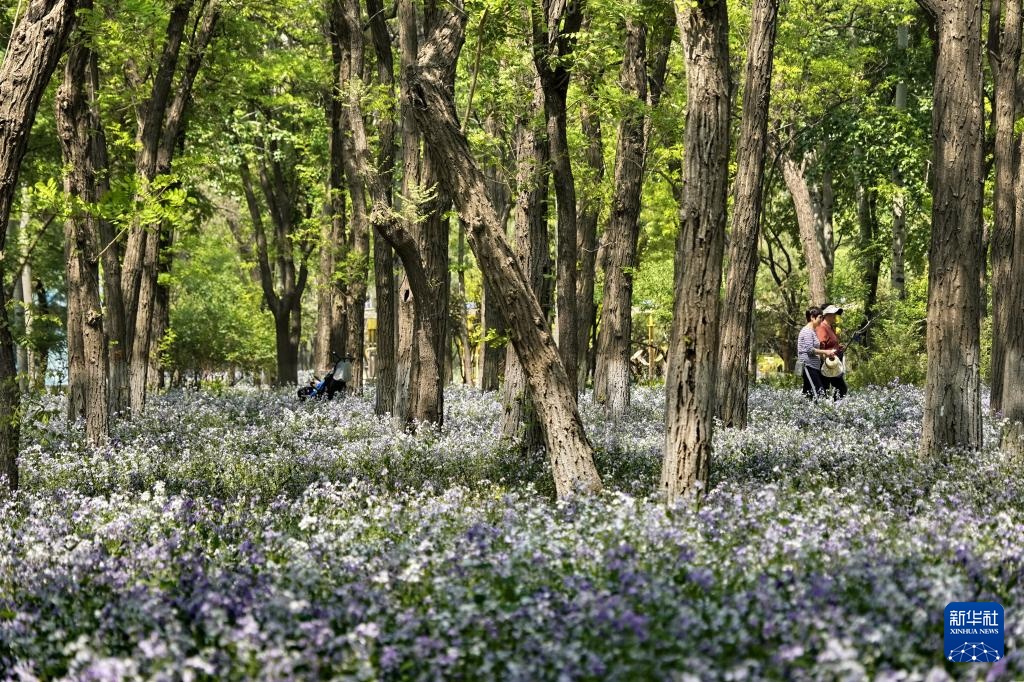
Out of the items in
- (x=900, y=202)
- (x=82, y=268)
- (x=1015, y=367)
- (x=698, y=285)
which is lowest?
(x=1015, y=367)

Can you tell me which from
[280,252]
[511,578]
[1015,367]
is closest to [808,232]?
[280,252]

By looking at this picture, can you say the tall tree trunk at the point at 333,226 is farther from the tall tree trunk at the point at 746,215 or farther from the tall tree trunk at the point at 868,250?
the tall tree trunk at the point at 868,250

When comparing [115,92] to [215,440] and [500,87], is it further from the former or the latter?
[215,440]

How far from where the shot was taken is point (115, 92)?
18.5 meters

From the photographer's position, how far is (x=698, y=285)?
7.73m

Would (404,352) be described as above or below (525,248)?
below

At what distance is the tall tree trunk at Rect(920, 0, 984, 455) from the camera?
10055 mm

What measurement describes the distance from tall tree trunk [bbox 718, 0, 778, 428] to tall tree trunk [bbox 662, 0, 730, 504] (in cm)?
287

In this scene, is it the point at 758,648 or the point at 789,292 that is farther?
the point at 789,292

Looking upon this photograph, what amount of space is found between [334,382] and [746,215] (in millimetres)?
12866

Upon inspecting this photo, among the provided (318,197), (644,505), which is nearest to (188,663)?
(644,505)

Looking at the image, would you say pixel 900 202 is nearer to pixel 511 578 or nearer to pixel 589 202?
pixel 589 202

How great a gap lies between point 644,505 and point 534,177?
5773 millimetres

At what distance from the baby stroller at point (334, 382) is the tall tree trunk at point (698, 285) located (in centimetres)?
1545
